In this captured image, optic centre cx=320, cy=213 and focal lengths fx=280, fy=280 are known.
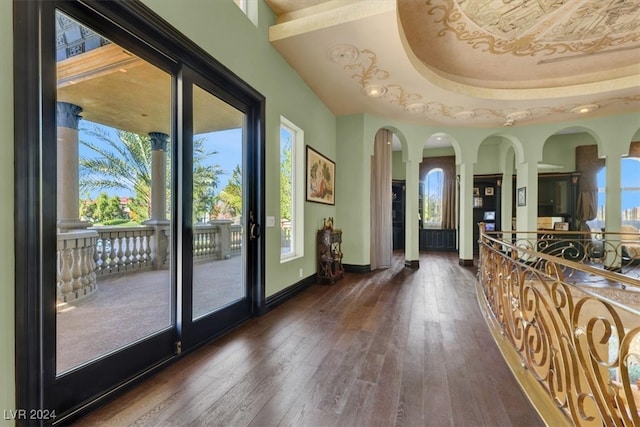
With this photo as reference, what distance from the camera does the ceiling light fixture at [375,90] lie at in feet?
14.6

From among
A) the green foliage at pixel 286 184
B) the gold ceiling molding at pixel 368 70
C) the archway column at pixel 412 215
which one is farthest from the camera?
the archway column at pixel 412 215

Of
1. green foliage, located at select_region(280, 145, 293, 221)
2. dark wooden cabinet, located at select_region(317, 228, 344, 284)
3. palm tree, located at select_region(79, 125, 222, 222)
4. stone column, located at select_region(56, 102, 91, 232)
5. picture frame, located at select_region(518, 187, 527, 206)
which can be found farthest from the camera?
picture frame, located at select_region(518, 187, 527, 206)

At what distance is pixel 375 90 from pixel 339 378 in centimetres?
413

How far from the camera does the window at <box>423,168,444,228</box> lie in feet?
31.0

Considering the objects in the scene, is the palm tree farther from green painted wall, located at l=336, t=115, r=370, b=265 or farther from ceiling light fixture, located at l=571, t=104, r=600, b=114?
ceiling light fixture, located at l=571, t=104, r=600, b=114

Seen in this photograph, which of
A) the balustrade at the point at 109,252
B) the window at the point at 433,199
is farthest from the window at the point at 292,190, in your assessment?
the window at the point at 433,199

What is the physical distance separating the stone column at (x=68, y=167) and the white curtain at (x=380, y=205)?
5012mm

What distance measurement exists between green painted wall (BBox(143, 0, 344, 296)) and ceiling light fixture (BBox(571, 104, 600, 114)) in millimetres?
4771

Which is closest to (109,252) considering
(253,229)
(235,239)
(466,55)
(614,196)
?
(235,239)

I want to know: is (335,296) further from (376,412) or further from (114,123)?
(114,123)

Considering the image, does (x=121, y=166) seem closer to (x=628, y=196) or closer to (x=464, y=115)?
(x=464, y=115)

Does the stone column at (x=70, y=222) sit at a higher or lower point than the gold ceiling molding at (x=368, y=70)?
lower

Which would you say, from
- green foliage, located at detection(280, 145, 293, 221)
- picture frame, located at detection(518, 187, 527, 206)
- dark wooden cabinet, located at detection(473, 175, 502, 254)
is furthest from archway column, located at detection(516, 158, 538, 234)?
green foliage, located at detection(280, 145, 293, 221)

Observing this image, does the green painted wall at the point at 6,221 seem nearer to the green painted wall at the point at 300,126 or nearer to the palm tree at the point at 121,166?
the green painted wall at the point at 300,126
